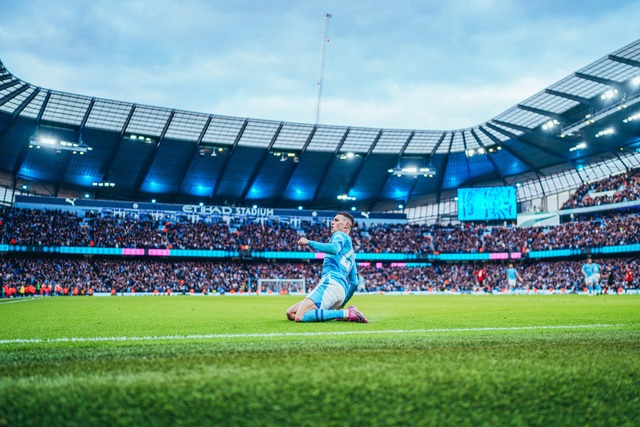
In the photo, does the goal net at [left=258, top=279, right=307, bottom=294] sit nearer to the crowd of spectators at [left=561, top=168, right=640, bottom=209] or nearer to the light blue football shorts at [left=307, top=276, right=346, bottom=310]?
the crowd of spectators at [left=561, top=168, right=640, bottom=209]

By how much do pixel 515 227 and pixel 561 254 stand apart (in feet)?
24.3

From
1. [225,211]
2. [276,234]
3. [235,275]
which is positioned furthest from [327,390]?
[225,211]

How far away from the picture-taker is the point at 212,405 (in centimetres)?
200

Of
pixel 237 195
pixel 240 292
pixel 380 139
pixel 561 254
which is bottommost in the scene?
pixel 240 292

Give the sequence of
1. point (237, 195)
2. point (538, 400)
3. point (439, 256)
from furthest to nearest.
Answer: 1. point (237, 195)
2. point (439, 256)
3. point (538, 400)

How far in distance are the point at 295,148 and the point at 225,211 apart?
1116 cm

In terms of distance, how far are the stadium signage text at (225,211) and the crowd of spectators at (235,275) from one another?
6.29 metres

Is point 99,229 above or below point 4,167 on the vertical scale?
below

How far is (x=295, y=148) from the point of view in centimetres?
5375

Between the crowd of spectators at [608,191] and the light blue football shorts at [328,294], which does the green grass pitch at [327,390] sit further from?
the crowd of spectators at [608,191]

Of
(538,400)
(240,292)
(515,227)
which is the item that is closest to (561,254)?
(515,227)

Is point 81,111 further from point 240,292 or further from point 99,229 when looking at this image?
point 240,292

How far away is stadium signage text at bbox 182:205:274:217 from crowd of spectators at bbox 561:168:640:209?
3446cm

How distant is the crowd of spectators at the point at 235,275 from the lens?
42.0 metres
